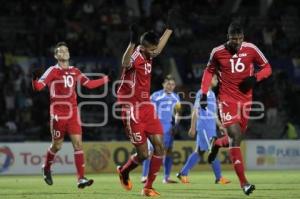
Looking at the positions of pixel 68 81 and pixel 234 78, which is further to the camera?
pixel 68 81

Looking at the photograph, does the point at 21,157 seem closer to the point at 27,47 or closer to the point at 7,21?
the point at 27,47

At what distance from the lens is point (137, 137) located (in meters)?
11.8

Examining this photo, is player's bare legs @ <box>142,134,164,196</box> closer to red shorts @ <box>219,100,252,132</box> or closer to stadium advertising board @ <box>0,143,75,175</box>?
red shorts @ <box>219,100,252,132</box>

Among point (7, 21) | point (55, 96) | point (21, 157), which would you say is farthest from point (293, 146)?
point (55, 96)

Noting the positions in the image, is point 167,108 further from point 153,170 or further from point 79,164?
point 153,170

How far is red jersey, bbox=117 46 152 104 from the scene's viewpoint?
11.8 meters

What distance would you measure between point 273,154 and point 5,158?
27.8ft

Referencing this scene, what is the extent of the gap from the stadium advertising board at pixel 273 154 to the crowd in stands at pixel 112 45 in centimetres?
157

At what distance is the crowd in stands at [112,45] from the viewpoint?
23.9 m

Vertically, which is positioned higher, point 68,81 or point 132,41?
point 132,41

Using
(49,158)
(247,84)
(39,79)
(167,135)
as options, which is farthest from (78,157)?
(167,135)

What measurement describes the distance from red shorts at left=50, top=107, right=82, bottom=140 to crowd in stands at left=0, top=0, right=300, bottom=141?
377 inches

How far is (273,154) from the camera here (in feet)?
79.4

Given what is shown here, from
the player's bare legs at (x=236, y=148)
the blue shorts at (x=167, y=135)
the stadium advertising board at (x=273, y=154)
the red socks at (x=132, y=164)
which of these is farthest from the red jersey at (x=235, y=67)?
the stadium advertising board at (x=273, y=154)
